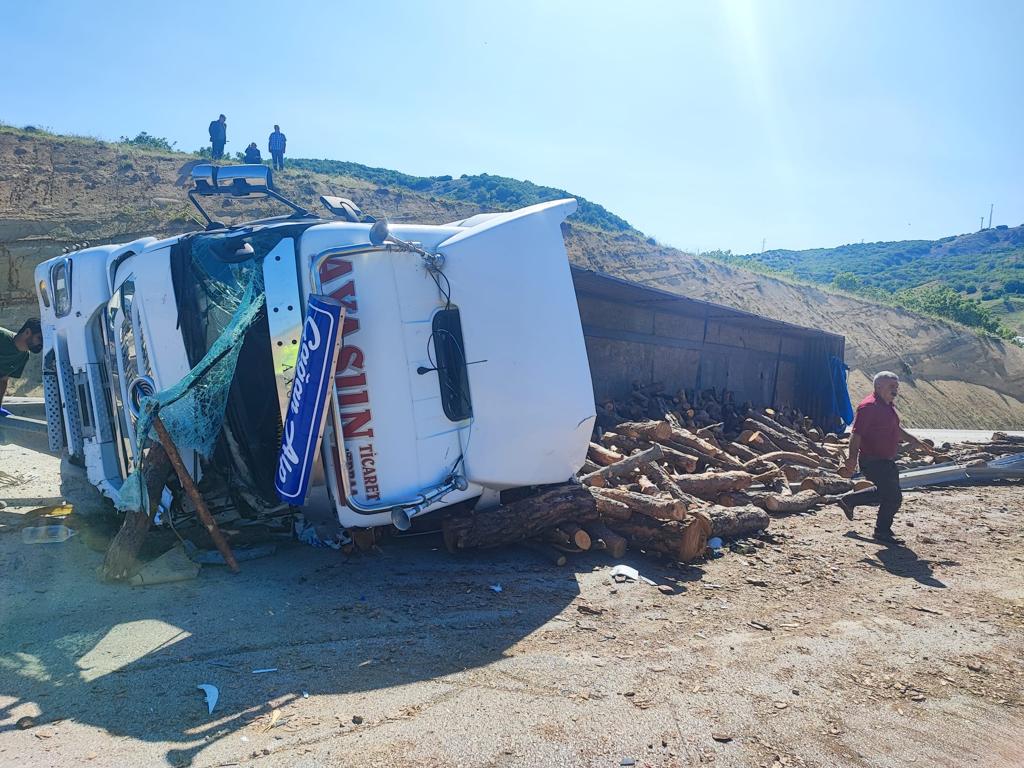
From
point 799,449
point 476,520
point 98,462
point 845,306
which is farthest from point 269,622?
point 845,306

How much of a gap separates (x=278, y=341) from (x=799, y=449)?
9.73 metres

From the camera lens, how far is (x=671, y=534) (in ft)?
18.9

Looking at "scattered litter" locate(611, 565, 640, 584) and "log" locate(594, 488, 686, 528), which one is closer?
"scattered litter" locate(611, 565, 640, 584)

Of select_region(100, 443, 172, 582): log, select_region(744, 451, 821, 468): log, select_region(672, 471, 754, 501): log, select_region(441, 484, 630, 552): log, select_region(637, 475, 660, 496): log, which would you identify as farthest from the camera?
select_region(744, 451, 821, 468): log

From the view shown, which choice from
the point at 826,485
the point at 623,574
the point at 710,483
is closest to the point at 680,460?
the point at 710,483

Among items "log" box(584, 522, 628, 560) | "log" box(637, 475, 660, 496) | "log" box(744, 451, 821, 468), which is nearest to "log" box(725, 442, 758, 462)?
"log" box(744, 451, 821, 468)

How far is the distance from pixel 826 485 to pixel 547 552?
4.98 meters

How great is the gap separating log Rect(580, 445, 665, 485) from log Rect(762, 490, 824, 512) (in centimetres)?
140

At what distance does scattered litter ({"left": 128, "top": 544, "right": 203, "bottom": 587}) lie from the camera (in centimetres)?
451

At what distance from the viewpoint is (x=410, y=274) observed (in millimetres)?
4566

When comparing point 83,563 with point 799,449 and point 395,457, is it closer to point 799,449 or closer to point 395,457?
point 395,457

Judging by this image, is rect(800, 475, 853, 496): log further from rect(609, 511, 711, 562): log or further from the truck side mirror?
the truck side mirror

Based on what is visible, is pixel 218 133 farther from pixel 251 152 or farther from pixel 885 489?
pixel 885 489

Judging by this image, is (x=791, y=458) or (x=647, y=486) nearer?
(x=647, y=486)
